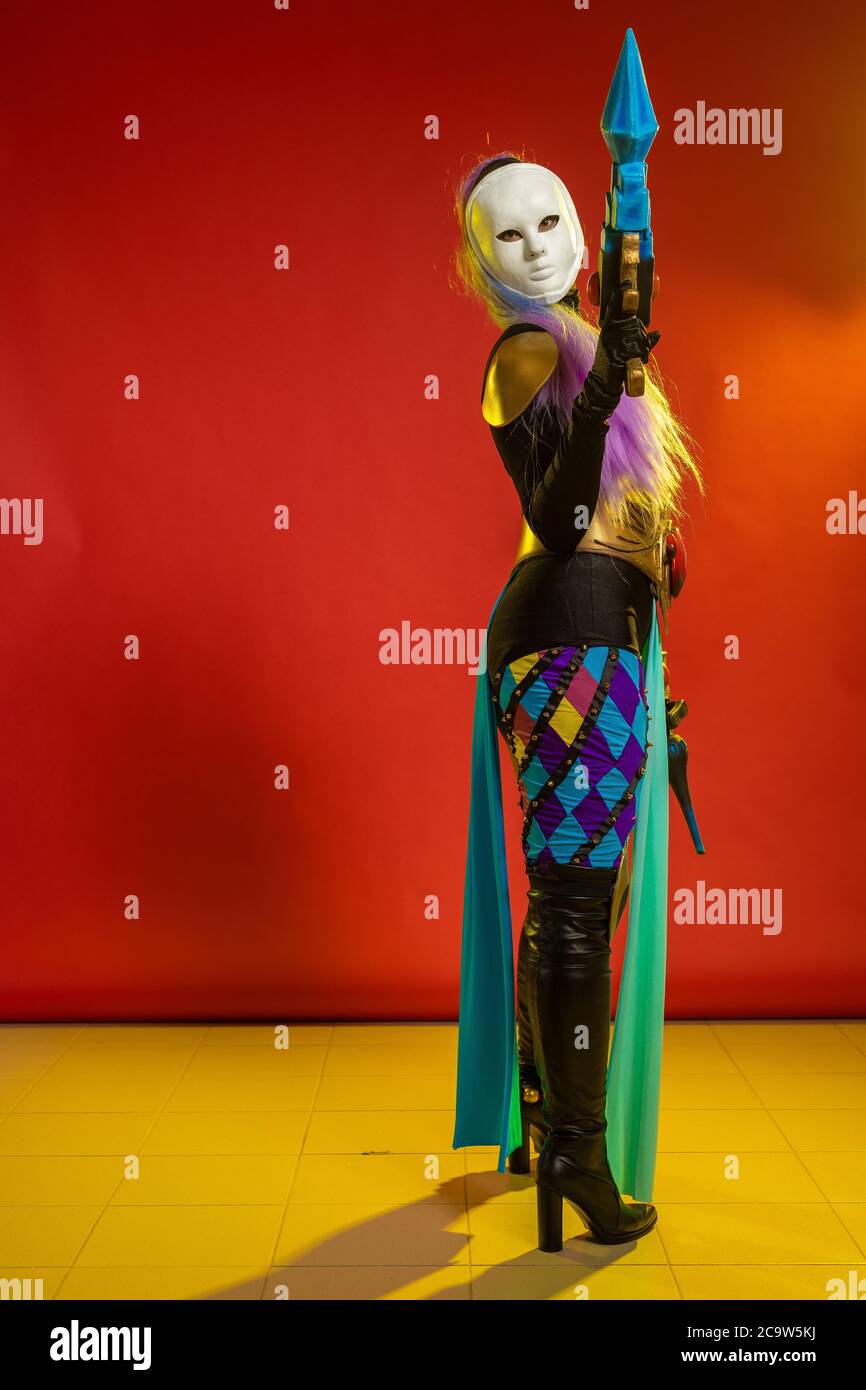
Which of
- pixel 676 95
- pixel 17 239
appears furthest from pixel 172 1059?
pixel 676 95

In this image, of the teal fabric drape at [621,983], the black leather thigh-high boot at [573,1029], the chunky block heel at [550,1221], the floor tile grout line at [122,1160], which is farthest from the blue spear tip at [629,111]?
the floor tile grout line at [122,1160]

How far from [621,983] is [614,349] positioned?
100 cm

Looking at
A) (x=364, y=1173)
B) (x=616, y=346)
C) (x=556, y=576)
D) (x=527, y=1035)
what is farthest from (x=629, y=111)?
(x=364, y=1173)

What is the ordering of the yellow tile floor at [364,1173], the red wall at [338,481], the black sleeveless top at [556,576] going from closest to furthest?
the black sleeveless top at [556,576] → the yellow tile floor at [364,1173] → the red wall at [338,481]

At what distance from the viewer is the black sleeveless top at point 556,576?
1.82m

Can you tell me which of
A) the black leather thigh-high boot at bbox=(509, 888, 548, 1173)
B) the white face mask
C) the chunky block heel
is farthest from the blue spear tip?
the chunky block heel

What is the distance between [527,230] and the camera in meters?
1.88

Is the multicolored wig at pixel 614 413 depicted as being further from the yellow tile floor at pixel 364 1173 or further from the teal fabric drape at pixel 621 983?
the yellow tile floor at pixel 364 1173

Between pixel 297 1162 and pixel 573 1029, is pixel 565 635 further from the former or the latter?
pixel 297 1162

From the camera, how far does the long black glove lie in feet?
5.33

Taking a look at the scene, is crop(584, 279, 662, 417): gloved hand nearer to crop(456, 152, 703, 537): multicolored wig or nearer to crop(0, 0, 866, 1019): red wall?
crop(456, 152, 703, 537): multicolored wig

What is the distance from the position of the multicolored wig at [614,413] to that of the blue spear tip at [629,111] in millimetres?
345

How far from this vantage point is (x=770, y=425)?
10.2 ft

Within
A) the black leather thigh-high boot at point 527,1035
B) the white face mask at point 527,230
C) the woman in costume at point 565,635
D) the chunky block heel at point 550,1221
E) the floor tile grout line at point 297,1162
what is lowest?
the floor tile grout line at point 297,1162
